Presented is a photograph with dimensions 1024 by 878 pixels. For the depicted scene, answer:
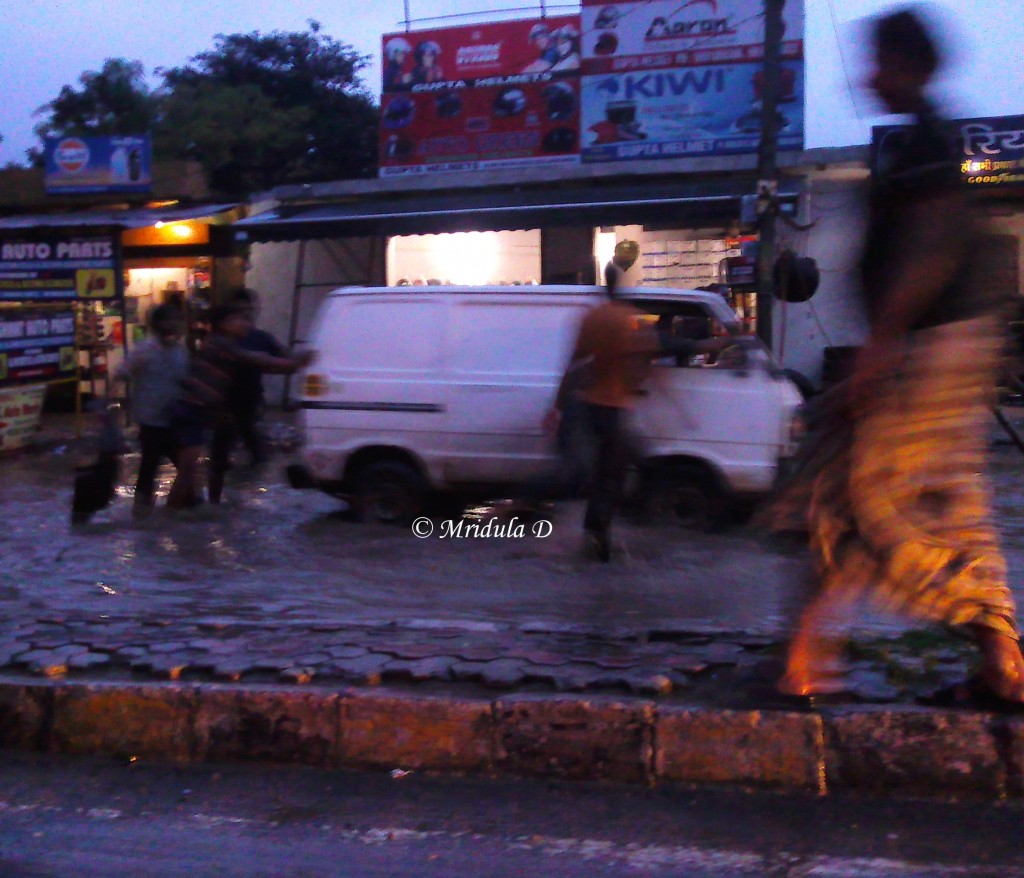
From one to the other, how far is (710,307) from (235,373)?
12.6ft

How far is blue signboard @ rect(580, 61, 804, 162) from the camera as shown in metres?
17.5

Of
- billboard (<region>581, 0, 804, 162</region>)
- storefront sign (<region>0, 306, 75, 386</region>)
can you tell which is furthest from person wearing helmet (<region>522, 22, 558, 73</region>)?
storefront sign (<region>0, 306, 75, 386</region>)

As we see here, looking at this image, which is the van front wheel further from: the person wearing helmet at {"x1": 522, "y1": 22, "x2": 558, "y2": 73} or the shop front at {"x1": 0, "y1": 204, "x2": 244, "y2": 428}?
the person wearing helmet at {"x1": 522, "y1": 22, "x2": 558, "y2": 73}

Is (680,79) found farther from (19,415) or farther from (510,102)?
Result: (19,415)

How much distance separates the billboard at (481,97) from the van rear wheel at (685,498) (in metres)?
11.2

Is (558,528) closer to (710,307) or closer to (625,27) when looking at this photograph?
(710,307)

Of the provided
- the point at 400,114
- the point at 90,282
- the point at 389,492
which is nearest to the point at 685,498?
the point at 389,492

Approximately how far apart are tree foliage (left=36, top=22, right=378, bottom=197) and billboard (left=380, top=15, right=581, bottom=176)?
10303mm

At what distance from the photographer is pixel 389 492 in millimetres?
8484

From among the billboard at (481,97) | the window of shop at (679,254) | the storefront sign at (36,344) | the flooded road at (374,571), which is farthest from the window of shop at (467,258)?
the flooded road at (374,571)

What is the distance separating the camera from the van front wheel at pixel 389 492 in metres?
8.42

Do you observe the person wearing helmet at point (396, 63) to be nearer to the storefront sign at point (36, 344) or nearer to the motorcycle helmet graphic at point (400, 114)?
the motorcycle helmet graphic at point (400, 114)

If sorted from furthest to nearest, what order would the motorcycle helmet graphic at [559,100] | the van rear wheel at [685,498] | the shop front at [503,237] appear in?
the motorcycle helmet graphic at [559,100], the shop front at [503,237], the van rear wheel at [685,498]

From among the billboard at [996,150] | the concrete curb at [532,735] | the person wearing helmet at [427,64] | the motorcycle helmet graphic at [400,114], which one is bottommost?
the concrete curb at [532,735]
